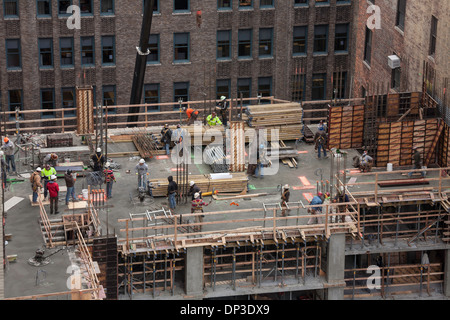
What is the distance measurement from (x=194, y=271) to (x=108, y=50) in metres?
35.8

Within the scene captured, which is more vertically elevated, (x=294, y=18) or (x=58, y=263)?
(x=294, y=18)

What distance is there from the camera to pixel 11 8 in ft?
337

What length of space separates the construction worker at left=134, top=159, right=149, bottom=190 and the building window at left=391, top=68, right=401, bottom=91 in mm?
20314

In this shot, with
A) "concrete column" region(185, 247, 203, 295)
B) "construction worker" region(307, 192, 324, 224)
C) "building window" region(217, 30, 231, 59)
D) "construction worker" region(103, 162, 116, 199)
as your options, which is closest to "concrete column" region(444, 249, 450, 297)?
"construction worker" region(307, 192, 324, 224)

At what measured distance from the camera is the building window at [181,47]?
106 metres

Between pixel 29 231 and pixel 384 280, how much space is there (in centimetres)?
2206

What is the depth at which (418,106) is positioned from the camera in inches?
3302

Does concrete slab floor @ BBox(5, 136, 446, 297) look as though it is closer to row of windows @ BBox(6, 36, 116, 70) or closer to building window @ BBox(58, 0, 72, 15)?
row of windows @ BBox(6, 36, 116, 70)

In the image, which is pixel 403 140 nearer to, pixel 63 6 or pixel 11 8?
pixel 63 6

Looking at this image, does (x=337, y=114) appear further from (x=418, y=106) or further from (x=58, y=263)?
(x=58, y=263)

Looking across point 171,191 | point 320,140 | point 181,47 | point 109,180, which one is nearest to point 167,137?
point 109,180

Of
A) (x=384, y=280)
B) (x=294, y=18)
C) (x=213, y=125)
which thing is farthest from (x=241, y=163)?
(x=294, y=18)

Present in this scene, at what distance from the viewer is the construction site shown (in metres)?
73.2
